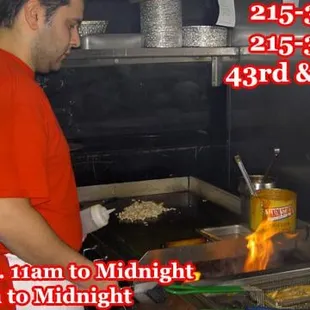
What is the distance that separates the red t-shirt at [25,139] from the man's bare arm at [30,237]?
0.01m

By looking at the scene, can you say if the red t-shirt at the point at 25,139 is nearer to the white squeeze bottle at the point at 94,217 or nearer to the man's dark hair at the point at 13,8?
the man's dark hair at the point at 13,8

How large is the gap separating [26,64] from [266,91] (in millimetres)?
1244

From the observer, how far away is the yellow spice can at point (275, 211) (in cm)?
154

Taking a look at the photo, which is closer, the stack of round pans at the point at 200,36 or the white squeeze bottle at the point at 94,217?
the white squeeze bottle at the point at 94,217

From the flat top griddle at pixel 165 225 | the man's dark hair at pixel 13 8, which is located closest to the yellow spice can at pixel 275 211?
the flat top griddle at pixel 165 225

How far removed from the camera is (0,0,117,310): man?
1.05 meters

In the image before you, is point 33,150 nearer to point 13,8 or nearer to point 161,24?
point 13,8

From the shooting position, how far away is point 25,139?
1.06 metres

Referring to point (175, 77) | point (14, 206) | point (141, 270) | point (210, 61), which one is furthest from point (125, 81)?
point (14, 206)

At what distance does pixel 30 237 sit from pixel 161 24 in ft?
3.41

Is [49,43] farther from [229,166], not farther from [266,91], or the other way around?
[229,166]
